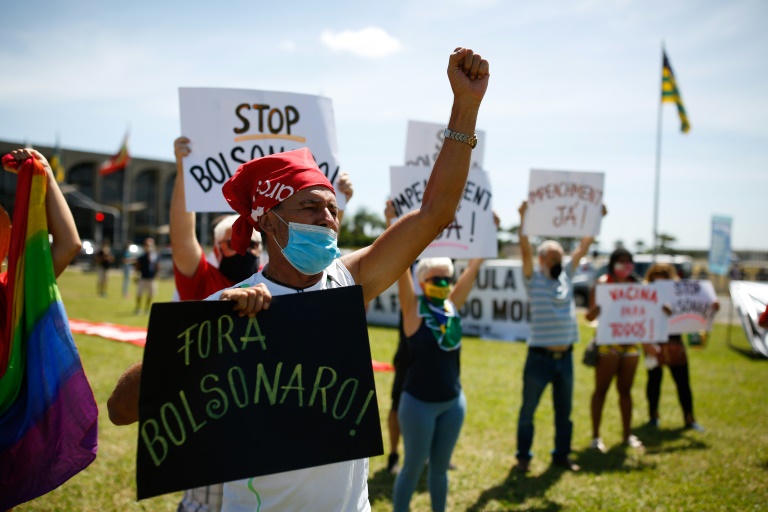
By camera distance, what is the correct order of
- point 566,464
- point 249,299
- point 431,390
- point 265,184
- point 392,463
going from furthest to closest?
point 566,464 → point 392,463 → point 431,390 → point 265,184 → point 249,299

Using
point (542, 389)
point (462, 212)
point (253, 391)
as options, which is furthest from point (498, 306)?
point (253, 391)

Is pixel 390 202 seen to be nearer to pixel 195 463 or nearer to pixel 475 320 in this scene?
pixel 195 463

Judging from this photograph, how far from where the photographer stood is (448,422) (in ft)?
13.9

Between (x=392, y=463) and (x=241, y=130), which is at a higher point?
(x=241, y=130)

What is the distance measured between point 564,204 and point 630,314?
1.56 metres

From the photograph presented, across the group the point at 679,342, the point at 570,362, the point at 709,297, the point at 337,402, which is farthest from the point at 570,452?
the point at 337,402

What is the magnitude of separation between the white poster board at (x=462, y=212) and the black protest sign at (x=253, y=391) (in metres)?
2.78

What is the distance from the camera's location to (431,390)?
4148 mm

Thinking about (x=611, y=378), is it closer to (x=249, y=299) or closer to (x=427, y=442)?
(x=427, y=442)

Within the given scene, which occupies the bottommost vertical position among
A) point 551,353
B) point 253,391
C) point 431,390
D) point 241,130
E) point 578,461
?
point 578,461

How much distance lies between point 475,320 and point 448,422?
446 inches

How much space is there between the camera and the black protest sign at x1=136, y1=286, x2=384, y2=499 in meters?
1.63

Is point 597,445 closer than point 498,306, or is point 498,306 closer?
point 597,445

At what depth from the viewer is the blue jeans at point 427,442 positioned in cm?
413
